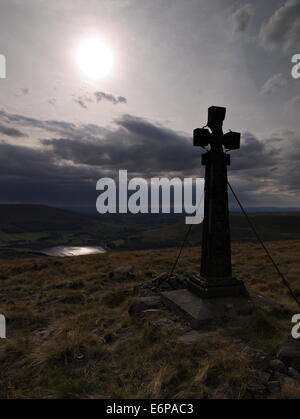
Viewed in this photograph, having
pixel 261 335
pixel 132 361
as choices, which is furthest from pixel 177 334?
pixel 261 335

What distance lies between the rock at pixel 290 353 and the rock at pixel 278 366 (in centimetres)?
18

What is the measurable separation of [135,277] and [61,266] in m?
7.14

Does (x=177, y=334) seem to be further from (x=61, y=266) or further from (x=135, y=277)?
(x=61, y=266)

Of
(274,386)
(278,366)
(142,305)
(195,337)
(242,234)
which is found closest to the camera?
(274,386)

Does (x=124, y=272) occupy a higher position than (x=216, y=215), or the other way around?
(x=216, y=215)

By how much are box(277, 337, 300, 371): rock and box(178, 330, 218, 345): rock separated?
161 cm

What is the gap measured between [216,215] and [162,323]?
3.96m

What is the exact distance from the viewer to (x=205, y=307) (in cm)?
747

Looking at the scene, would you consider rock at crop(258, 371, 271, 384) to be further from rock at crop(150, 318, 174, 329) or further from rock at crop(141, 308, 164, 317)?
rock at crop(141, 308, 164, 317)

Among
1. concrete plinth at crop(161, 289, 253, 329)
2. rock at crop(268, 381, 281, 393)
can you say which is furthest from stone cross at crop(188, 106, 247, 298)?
rock at crop(268, 381, 281, 393)

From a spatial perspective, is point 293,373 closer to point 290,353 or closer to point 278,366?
point 278,366

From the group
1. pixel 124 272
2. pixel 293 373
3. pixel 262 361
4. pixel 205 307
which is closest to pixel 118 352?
pixel 205 307

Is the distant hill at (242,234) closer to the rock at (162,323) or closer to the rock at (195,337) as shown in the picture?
the rock at (162,323)
